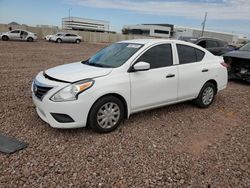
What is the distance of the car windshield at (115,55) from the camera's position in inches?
164

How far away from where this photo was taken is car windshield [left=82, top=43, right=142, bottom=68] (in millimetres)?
4160

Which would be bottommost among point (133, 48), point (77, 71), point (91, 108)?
point (91, 108)

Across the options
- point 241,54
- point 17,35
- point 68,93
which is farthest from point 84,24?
point 68,93

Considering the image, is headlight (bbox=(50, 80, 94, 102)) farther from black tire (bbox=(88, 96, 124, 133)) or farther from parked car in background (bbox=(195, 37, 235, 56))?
parked car in background (bbox=(195, 37, 235, 56))

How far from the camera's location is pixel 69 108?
3463 millimetres

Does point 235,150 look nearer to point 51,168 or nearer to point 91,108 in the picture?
point 91,108

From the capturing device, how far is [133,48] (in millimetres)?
4367

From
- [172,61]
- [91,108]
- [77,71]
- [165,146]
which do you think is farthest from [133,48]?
[165,146]

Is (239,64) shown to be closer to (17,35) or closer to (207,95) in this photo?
(207,95)

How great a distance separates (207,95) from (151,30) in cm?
9282

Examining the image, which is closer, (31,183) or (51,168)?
(31,183)

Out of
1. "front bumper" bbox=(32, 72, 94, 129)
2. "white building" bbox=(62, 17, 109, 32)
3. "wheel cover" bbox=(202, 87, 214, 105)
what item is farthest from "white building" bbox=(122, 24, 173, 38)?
"front bumper" bbox=(32, 72, 94, 129)

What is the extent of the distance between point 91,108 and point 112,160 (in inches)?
34.5

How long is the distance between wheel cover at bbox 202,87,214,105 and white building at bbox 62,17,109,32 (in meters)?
95.1
